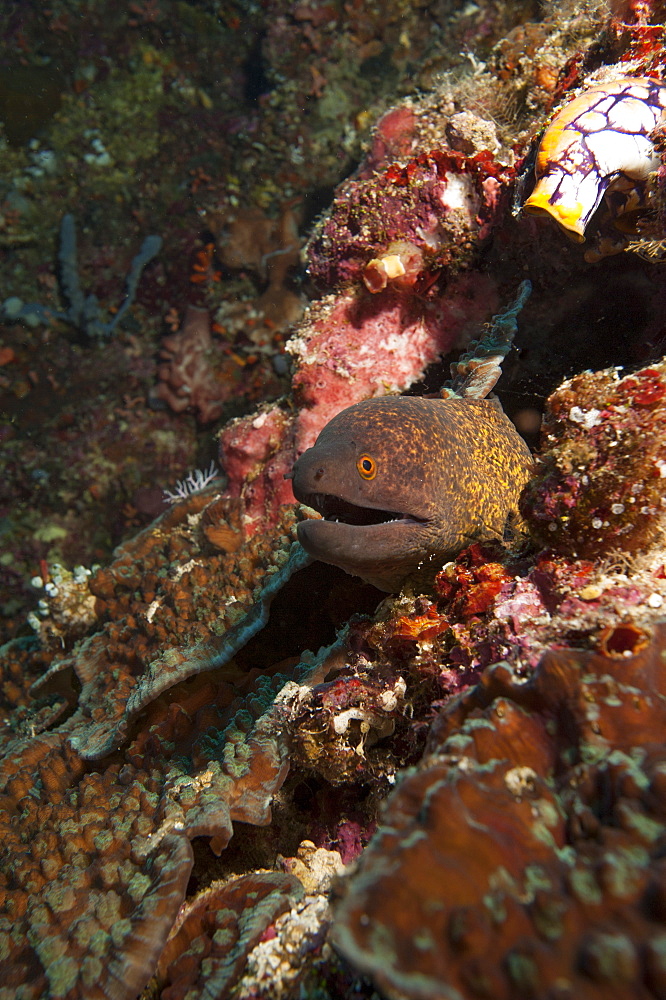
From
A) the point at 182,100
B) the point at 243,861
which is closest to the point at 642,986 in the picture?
the point at 243,861

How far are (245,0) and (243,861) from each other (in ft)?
41.3

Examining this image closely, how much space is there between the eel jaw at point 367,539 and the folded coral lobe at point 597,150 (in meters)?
1.94

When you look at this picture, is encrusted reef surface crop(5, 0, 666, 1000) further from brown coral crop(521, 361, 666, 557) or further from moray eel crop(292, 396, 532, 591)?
moray eel crop(292, 396, 532, 591)

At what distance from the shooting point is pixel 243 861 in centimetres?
222

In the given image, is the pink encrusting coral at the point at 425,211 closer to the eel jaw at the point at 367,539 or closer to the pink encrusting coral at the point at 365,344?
the pink encrusting coral at the point at 365,344

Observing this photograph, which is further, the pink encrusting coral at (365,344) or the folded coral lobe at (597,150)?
the pink encrusting coral at (365,344)

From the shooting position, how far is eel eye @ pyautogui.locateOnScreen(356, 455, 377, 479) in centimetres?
221

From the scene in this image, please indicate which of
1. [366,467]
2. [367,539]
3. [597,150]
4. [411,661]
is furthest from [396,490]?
[597,150]

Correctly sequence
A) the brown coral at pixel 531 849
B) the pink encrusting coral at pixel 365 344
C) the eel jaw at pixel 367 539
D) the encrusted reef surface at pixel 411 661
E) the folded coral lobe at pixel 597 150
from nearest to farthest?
the brown coral at pixel 531 849, the encrusted reef surface at pixel 411 661, the eel jaw at pixel 367 539, the folded coral lobe at pixel 597 150, the pink encrusting coral at pixel 365 344

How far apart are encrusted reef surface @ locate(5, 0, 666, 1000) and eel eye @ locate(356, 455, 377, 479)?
33 cm

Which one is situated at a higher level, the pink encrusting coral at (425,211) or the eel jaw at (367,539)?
the pink encrusting coral at (425,211)

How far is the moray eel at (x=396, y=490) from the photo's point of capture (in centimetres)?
214

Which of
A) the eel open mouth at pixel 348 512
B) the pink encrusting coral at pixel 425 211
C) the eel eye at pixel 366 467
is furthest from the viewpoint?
the pink encrusting coral at pixel 425 211

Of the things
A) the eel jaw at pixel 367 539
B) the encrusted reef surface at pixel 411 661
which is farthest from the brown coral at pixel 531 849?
the eel jaw at pixel 367 539
